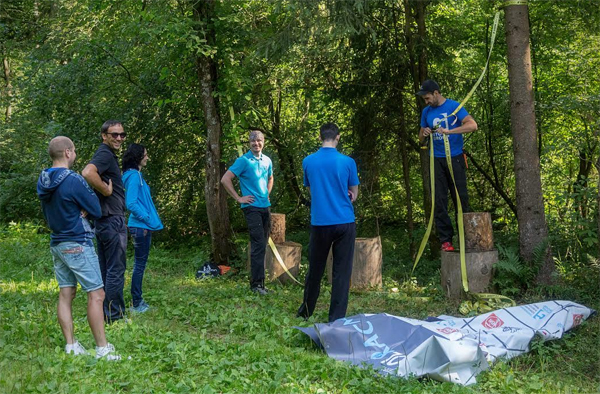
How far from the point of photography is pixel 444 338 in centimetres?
515

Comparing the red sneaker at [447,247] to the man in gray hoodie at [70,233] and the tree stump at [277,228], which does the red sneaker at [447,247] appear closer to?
the tree stump at [277,228]

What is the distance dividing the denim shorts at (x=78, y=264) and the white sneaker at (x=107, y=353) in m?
0.49

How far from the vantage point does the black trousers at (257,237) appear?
8234 mm

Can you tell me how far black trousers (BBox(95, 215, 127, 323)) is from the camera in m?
6.18

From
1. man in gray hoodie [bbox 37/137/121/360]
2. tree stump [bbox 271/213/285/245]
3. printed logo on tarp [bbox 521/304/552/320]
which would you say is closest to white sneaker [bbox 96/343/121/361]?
man in gray hoodie [bbox 37/137/121/360]

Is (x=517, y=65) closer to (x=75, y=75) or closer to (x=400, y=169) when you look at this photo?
(x=400, y=169)

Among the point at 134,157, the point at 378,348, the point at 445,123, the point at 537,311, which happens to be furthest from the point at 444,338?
the point at 134,157

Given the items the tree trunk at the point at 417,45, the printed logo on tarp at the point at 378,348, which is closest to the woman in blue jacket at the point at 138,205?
the printed logo on tarp at the point at 378,348

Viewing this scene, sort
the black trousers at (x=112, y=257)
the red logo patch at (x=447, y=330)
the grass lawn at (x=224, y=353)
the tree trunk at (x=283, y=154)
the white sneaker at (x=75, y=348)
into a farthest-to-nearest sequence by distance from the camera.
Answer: the tree trunk at (x=283, y=154)
the black trousers at (x=112, y=257)
the red logo patch at (x=447, y=330)
the white sneaker at (x=75, y=348)
the grass lawn at (x=224, y=353)

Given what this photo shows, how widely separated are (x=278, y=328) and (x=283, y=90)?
656 cm

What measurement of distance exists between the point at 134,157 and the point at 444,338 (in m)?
3.98

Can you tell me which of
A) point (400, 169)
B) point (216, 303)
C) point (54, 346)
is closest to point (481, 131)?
point (400, 169)

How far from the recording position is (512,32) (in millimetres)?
7953

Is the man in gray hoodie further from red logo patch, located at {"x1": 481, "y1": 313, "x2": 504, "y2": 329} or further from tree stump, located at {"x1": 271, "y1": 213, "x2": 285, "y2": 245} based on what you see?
tree stump, located at {"x1": 271, "y1": 213, "x2": 285, "y2": 245}
